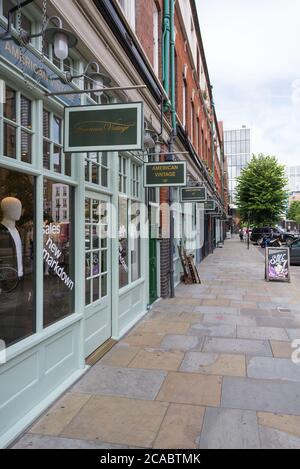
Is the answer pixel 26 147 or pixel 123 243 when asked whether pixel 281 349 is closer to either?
pixel 123 243

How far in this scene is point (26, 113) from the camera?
3.91 meters

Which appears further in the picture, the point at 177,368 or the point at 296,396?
the point at 177,368

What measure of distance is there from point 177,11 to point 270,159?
29.8 m

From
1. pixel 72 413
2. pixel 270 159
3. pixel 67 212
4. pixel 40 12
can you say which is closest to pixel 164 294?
pixel 67 212

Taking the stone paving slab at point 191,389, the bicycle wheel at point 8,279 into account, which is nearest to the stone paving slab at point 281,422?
the stone paving slab at point 191,389

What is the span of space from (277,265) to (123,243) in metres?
7.61

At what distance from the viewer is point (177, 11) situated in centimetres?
1251

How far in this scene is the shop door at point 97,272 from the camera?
5.40 m

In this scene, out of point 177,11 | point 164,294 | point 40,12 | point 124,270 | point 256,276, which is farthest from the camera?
point 256,276

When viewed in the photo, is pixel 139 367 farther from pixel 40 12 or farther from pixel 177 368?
pixel 40 12

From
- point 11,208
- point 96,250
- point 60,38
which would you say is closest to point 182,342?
point 96,250

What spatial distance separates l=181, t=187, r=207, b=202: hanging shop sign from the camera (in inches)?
490

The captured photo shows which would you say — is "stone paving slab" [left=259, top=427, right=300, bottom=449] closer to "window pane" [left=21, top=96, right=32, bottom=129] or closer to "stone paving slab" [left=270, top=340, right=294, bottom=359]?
"stone paving slab" [left=270, top=340, right=294, bottom=359]

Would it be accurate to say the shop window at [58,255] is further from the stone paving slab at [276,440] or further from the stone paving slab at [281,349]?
the stone paving slab at [281,349]
